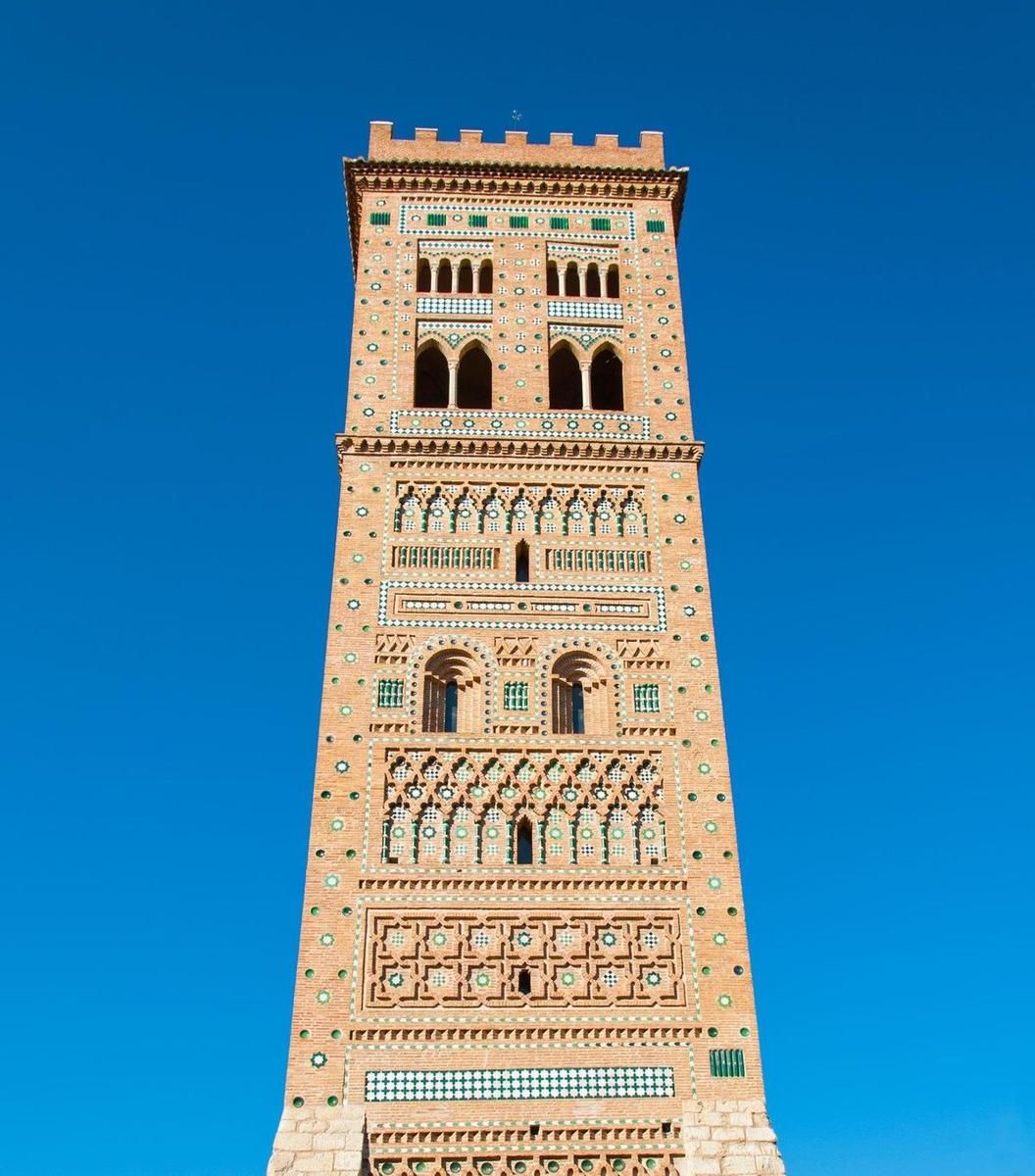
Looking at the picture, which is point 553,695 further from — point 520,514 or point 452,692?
point 520,514

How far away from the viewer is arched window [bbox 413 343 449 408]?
867 inches

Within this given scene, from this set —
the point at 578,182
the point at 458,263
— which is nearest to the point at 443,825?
the point at 458,263

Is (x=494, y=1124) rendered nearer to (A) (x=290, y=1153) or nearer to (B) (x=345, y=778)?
(A) (x=290, y=1153)

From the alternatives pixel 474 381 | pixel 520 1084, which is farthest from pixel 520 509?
pixel 520 1084

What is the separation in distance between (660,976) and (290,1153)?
4412mm

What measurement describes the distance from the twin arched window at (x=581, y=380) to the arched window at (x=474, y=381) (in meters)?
1.00

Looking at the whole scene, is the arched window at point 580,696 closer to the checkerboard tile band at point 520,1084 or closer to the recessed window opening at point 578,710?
the recessed window opening at point 578,710

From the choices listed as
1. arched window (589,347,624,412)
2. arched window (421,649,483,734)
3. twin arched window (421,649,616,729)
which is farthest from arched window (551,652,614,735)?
arched window (589,347,624,412)

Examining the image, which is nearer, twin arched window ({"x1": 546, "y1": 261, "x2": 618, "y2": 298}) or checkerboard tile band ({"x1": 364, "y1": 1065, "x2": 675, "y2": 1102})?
checkerboard tile band ({"x1": 364, "y1": 1065, "x2": 675, "y2": 1102})

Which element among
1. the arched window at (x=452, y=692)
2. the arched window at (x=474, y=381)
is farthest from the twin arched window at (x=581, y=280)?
the arched window at (x=452, y=692)

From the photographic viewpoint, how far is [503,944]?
647 inches

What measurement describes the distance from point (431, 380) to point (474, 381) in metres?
0.78

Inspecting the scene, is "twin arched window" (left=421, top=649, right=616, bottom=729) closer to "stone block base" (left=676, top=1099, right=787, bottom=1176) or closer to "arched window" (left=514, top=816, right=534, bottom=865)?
"arched window" (left=514, top=816, right=534, bottom=865)

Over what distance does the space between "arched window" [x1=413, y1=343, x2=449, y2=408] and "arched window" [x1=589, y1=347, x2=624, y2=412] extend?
7.44ft
